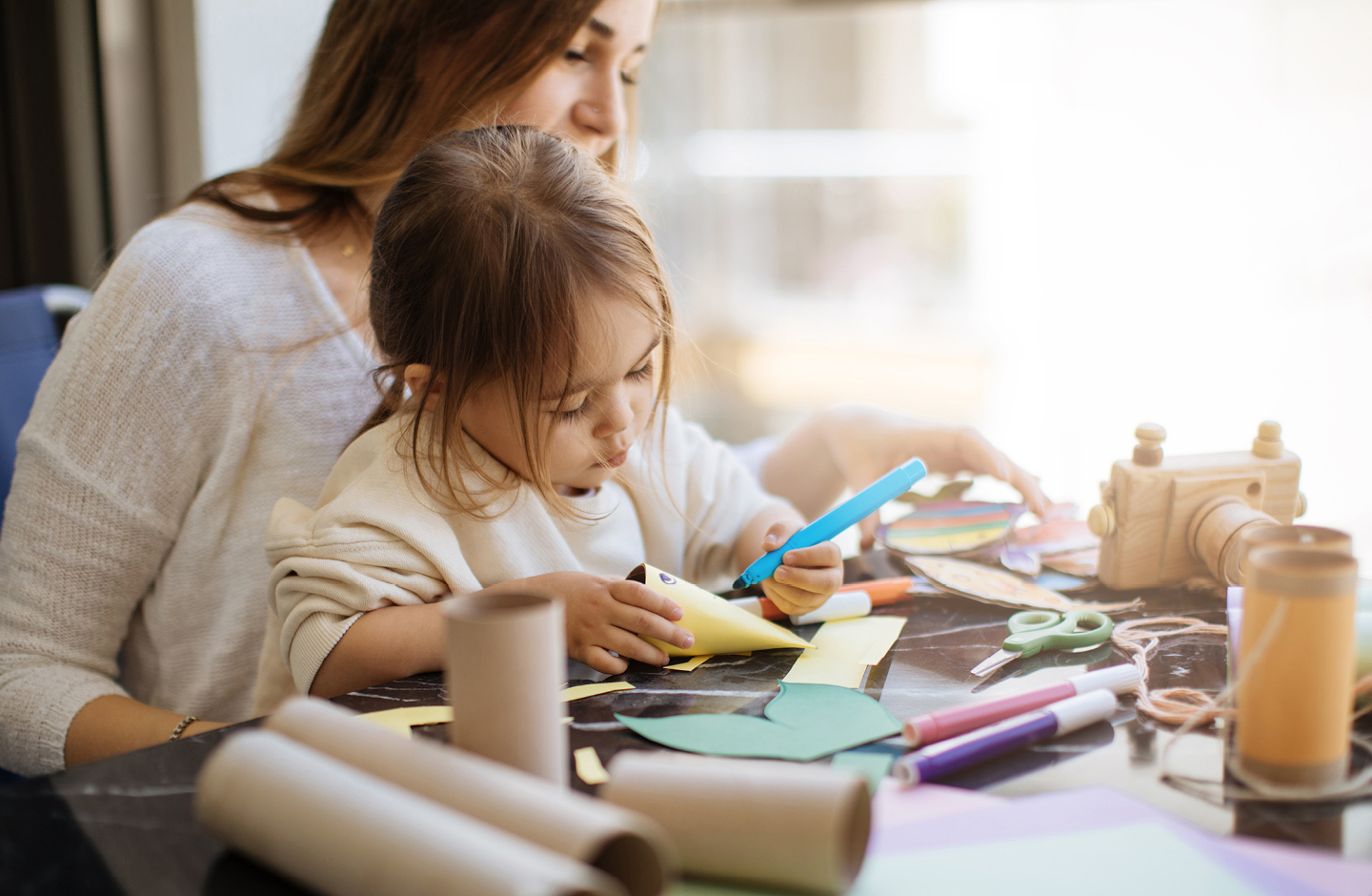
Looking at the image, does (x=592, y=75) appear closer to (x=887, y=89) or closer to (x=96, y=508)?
(x=96, y=508)

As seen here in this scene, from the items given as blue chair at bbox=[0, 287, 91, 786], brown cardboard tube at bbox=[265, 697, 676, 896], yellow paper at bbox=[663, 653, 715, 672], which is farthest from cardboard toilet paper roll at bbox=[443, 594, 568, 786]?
blue chair at bbox=[0, 287, 91, 786]

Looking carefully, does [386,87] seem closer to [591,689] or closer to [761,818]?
[591,689]

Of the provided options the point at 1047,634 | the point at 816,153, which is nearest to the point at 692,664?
the point at 1047,634

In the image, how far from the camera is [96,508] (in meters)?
0.90

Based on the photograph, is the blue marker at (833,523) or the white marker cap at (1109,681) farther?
the blue marker at (833,523)

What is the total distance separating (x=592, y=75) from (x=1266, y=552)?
2.55ft

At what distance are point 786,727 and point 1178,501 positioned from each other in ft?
1.39

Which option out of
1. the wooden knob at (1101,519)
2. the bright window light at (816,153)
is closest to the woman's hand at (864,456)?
the wooden knob at (1101,519)

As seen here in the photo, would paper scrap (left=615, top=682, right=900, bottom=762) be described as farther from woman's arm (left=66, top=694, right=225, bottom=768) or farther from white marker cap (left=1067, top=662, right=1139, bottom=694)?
woman's arm (left=66, top=694, right=225, bottom=768)

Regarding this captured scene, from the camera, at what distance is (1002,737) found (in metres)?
0.56

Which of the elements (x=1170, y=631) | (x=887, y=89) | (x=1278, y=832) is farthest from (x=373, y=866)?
(x=887, y=89)

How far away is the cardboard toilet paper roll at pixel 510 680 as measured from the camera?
0.45 meters

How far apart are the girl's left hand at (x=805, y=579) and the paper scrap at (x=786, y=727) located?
13cm

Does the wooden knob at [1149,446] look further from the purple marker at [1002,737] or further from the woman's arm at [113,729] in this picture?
the woman's arm at [113,729]
